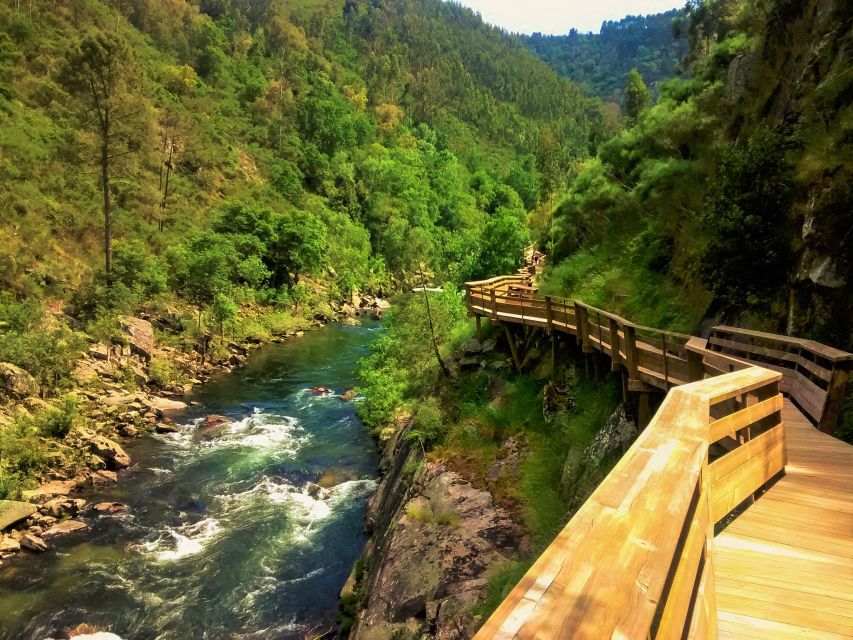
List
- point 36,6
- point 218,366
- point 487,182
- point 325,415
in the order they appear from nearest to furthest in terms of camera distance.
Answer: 1. point 325,415
2. point 218,366
3. point 36,6
4. point 487,182

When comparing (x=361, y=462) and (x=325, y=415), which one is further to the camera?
(x=325, y=415)

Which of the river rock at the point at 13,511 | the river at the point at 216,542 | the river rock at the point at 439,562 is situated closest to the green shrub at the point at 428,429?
the river rock at the point at 439,562

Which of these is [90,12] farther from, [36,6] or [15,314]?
[15,314]

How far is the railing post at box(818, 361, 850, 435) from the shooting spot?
673 centimetres

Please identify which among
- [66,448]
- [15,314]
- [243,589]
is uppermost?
[15,314]

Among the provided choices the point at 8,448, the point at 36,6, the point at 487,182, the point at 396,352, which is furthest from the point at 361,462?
the point at 487,182

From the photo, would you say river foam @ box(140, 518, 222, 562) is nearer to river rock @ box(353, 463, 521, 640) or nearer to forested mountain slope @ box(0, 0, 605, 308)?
river rock @ box(353, 463, 521, 640)

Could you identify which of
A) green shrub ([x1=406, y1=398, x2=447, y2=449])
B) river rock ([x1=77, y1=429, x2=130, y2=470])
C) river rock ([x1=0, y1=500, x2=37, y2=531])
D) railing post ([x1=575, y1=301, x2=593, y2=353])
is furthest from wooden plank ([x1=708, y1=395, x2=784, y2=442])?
river rock ([x1=77, y1=429, x2=130, y2=470])

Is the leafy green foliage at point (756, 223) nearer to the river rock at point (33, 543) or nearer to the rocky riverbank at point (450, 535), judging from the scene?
the rocky riverbank at point (450, 535)

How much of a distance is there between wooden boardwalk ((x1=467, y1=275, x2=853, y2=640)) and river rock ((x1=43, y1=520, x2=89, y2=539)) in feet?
57.1

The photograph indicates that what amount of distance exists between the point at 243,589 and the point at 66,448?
32.9ft

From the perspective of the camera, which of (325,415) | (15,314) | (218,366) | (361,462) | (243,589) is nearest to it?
(243,589)

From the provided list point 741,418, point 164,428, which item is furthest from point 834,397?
point 164,428

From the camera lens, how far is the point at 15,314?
2320cm
